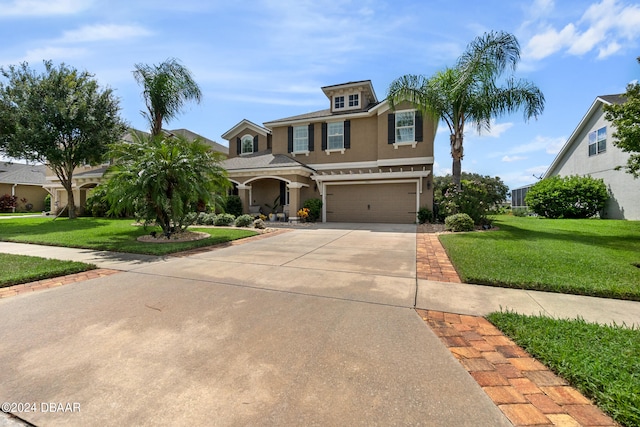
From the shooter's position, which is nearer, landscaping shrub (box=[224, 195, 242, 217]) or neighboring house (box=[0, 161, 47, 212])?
landscaping shrub (box=[224, 195, 242, 217])

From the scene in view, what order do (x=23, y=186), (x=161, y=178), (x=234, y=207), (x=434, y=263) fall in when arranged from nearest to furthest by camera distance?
(x=434, y=263) → (x=161, y=178) → (x=234, y=207) → (x=23, y=186)

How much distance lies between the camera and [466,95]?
11211 millimetres

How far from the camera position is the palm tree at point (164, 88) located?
44.2 feet

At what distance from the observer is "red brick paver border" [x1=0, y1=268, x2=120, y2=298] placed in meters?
4.29

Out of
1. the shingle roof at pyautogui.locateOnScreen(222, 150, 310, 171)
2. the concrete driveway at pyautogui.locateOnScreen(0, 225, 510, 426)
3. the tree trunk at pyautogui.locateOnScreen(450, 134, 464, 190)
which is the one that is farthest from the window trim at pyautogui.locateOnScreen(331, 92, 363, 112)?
the concrete driveway at pyautogui.locateOnScreen(0, 225, 510, 426)

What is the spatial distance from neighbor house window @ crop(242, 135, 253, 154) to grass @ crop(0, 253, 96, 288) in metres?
15.2

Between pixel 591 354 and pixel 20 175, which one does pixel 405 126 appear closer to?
pixel 591 354

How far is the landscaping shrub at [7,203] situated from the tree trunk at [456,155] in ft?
116

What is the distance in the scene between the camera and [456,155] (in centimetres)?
1208

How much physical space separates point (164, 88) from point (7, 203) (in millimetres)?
23264

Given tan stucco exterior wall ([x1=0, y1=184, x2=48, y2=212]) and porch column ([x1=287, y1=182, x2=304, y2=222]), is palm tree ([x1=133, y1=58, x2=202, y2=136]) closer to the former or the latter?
porch column ([x1=287, y1=182, x2=304, y2=222])

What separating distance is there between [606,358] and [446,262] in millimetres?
3870

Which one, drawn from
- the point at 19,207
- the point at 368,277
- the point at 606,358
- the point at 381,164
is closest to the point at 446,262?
the point at 368,277

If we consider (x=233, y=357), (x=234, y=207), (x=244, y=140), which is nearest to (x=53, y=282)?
(x=233, y=357)
